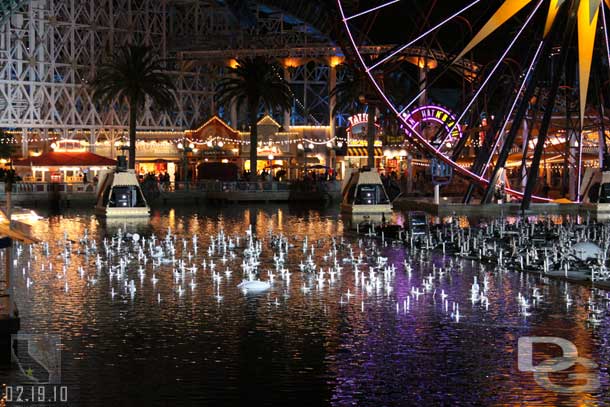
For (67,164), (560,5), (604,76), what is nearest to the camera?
(560,5)

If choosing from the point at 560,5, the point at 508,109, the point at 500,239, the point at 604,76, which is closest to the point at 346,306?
the point at 500,239

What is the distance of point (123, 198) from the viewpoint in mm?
65750

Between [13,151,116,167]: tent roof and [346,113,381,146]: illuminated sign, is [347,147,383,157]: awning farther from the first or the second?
[13,151,116,167]: tent roof

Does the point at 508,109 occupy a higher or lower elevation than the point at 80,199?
higher

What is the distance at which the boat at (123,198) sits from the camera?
65.2m

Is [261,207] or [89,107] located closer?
[261,207]

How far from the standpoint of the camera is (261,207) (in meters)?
78.4

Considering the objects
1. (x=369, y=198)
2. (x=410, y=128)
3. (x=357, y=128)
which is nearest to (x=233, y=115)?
(x=357, y=128)

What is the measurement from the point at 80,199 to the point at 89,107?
103 ft

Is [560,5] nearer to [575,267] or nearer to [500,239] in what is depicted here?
[500,239]

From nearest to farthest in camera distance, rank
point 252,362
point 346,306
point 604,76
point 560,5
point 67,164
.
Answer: point 252,362 < point 346,306 < point 560,5 < point 604,76 < point 67,164
